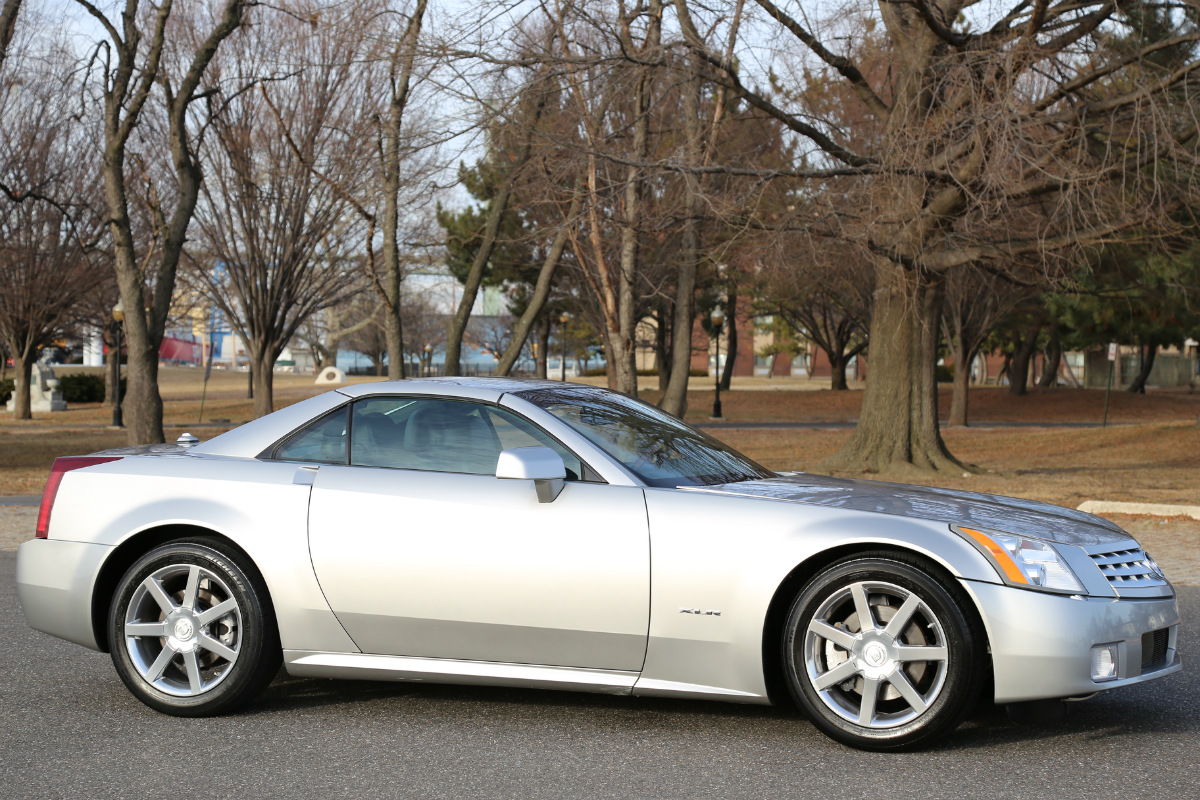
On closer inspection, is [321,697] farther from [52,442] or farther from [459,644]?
[52,442]

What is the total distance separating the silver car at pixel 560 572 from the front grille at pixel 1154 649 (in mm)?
11

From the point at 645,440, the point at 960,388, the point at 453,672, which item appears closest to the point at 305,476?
the point at 453,672

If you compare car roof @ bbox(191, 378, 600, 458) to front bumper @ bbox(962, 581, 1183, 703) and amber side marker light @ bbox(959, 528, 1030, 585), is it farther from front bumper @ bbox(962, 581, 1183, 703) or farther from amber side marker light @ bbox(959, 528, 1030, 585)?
front bumper @ bbox(962, 581, 1183, 703)

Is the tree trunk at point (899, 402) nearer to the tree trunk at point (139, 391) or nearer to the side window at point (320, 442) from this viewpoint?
the tree trunk at point (139, 391)

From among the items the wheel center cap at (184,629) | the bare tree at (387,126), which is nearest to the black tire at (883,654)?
the wheel center cap at (184,629)

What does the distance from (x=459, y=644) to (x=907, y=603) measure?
1.80 metres

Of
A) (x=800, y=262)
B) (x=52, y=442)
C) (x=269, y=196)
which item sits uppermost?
(x=269, y=196)

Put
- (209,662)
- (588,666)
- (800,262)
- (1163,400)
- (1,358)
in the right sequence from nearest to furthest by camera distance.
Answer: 1. (588,666)
2. (209,662)
3. (800,262)
4. (1163,400)
5. (1,358)

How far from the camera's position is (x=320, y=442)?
5227mm

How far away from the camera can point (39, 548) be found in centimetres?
530

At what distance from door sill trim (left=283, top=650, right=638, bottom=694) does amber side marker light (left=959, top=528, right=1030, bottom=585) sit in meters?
Answer: 1.42

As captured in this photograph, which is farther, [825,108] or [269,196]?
[269,196]

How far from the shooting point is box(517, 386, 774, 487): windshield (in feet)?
16.3

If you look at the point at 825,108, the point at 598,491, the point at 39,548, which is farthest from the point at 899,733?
the point at 825,108
